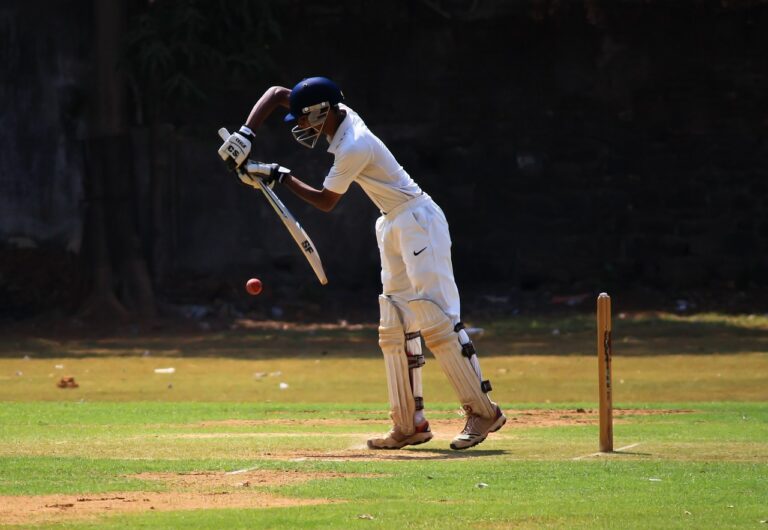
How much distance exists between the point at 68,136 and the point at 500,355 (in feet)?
26.3

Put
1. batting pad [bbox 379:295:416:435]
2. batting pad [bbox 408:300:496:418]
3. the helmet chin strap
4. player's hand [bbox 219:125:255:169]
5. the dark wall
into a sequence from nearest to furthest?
player's hand [bbox 219:125:255:169]
batting pad [bbox 408:300:496:418]
the helmet chin strap
batting pad [bbox 379:295:416:435]
the dark wall

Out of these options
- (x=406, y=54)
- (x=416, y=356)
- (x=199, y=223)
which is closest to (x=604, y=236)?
(x=406, y=54)

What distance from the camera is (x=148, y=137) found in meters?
22.7

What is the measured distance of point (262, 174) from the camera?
891 cm

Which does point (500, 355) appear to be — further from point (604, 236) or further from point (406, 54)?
point (406, 54)

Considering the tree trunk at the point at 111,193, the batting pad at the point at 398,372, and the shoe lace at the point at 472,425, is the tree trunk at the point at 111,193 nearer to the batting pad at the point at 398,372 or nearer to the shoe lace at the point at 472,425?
the batting pad at the point at 398,372

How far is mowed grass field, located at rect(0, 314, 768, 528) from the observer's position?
6.77 metres

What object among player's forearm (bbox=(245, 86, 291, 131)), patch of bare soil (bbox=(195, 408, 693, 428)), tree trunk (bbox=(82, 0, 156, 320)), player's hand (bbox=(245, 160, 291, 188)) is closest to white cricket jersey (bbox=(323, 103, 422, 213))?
player's hand (bbox=(245, 160, 291, 188))

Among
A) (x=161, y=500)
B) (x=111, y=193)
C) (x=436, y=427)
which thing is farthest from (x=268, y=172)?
(x=111, y=193)

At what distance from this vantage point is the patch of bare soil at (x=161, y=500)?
22.2 ft

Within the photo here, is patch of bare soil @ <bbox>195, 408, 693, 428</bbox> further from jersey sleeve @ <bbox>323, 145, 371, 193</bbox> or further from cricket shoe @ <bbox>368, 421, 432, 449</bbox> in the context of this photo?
jersey sleeve @ <bbox>323, 145, 371, 193</bbox>

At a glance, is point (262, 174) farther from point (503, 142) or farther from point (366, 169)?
point (503, 142)

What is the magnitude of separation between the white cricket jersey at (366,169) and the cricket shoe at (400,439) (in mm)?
1316

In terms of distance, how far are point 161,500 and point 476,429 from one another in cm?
257
